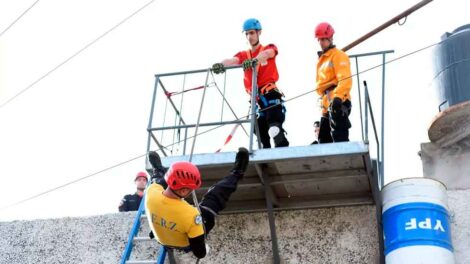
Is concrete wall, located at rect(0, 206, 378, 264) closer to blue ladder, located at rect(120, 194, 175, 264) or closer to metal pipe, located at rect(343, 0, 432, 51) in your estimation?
blue ladder, located at rect(120, 194, 175, 264)

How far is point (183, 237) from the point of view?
7707mm

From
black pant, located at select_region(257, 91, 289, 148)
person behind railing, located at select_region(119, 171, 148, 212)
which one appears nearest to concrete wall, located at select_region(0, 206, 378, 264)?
person behind railing, located at select_region(119, 171, 148, 212)

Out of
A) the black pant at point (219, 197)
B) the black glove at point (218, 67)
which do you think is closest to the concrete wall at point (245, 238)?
the black pant at point (219, 197)

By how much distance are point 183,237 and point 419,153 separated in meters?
6.46

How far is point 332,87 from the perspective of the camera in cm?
888

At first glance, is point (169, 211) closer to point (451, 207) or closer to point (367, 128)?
point (367, 128)

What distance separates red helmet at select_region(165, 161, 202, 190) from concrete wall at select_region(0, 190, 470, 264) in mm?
2021

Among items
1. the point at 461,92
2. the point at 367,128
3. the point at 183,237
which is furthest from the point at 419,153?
the point at 183,237

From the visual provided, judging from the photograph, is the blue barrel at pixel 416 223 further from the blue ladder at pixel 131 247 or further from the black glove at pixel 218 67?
the blue ladder at pixel 131 247

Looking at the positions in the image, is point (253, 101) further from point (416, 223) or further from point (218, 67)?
point (416, 223)

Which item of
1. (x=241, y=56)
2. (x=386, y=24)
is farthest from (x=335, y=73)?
(x=386, y=24)

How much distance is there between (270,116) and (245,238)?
1.52 metres

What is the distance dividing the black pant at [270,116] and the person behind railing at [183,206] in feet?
3.09

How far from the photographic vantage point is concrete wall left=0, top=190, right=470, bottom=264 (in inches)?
350
